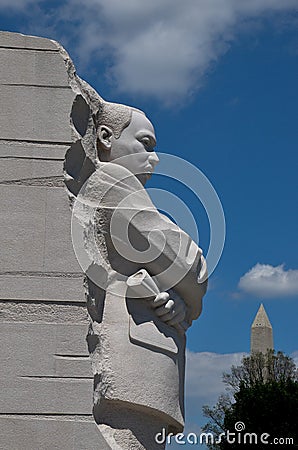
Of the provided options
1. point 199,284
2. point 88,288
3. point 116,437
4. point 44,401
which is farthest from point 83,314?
point 199,284

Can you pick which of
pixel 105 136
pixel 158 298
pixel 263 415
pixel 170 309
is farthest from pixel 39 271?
pixel 263 415

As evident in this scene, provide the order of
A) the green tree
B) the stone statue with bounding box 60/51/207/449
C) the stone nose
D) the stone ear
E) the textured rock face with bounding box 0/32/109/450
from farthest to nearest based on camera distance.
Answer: the green tree < the stone nose < the stone ear < the stone statue with bounding box 60/51/207/449 < the textured rock face with bounding box 0/32/109/450

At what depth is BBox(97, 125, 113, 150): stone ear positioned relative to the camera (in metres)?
6.23

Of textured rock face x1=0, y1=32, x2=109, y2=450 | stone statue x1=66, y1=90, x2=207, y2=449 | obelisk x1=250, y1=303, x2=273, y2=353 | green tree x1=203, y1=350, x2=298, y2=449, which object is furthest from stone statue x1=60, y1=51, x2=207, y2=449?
obelisk x1=250, y1=303, x2=273, y2=353

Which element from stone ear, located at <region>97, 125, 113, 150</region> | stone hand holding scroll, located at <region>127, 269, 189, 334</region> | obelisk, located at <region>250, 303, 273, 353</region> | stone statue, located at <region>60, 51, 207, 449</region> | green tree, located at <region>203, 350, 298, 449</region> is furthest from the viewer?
obelisk, located at <region>250, 303, 273, 353</region>

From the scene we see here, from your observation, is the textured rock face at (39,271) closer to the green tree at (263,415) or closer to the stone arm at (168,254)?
the stone arm at (168,254)

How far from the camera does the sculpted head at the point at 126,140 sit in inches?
247

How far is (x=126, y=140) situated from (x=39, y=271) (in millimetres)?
1592

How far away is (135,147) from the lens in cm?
634

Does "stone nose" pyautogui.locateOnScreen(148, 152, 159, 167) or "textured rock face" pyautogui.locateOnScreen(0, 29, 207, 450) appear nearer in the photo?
"textured rock face" pyautogui.locateOnScreen(0, 29, 207, 450)

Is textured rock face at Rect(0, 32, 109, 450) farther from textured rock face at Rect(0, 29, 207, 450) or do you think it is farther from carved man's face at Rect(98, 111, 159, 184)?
carved man's face at Rect(98, 111, 159, 184)

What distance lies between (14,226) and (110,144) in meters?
1.34

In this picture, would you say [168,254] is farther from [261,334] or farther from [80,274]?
[261,334]

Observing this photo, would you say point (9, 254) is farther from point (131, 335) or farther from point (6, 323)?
point (131, 335)
